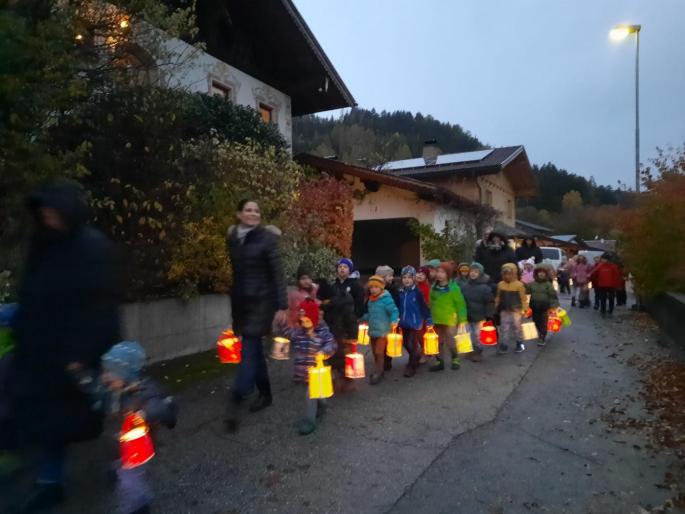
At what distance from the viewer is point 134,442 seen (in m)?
3.10

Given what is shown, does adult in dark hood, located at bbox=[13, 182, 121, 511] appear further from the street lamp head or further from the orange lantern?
the street lamp head

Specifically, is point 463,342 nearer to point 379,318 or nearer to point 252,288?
point 379,318

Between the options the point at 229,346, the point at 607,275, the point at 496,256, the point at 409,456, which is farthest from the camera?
the point at 607,275

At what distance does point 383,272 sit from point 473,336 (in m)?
2.20

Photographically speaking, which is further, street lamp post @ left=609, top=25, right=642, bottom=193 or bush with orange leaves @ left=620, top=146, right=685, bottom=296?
street lamp post @ left=609, top=25, right=642, bottom=193

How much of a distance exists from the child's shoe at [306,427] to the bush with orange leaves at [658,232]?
7441 mm

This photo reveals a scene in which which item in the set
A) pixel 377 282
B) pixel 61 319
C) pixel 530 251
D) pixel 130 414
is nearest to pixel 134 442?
pixel 130 414

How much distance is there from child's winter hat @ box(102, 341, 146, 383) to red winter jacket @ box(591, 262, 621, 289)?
A: 13.3 m

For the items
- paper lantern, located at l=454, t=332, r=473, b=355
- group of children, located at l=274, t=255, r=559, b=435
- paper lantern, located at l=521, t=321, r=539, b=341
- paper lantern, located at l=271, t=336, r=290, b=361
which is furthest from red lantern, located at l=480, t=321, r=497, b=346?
paper lantern, located at l=271, t=336, r=290, b=361

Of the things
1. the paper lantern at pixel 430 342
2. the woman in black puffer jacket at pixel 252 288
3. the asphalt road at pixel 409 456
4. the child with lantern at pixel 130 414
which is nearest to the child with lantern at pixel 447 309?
the paper lantern at pixel 430 342

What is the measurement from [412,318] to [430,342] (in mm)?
565

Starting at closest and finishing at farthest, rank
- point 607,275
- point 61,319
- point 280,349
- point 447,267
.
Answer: point 61,319, point 280,349, point 447,267, point 607,275

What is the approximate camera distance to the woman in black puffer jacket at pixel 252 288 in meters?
4.75

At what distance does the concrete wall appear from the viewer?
7441mm
